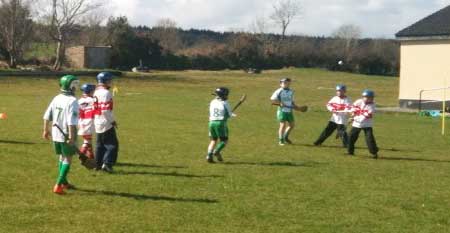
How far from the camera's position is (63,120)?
35.2 ft

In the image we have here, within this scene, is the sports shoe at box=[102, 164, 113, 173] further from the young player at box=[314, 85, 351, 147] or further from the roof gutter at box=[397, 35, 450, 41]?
the roof gutter at box=[397, 35, 450, 41]

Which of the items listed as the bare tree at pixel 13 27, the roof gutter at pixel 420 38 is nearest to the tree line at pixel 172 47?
the bare tree at pixel 13 27

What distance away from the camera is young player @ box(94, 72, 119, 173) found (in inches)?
515

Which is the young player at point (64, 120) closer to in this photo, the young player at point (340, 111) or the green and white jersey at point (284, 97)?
the young player at point (340, 111)

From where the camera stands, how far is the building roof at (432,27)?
3488cm

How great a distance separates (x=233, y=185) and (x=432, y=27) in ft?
86.0

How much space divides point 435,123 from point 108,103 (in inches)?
709

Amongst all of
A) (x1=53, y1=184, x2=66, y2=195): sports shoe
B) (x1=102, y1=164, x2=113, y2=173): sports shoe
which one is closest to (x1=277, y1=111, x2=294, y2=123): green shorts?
(x1=102, y1=164, x2=113, y2=173): sports shoe

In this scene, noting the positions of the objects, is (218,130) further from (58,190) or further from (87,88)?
(58,190)

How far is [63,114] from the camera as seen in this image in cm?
1070

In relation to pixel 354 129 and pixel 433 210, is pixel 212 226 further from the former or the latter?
pixel 354 129

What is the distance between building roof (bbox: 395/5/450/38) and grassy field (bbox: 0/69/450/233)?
12.2 m

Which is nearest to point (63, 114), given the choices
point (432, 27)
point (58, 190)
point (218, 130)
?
point (58, 190)

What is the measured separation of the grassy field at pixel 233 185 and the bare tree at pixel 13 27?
4585 centimetres
